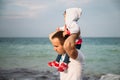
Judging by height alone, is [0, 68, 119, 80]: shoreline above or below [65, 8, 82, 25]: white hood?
below

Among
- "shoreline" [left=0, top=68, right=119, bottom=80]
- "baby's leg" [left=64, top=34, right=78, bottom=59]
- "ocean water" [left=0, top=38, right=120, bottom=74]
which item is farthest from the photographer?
"ocean water" [left=0, top=38, right=120, bottom=74]

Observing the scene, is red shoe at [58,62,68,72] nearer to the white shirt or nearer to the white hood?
the white shirt

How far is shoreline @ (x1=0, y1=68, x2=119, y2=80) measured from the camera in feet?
9.63

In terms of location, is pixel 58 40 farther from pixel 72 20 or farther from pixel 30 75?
pixel 30 75

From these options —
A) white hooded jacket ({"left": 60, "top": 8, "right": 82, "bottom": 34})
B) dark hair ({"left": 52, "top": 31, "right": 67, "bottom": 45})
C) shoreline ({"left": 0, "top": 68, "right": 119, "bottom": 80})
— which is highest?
white hooded jacket ({"left": 60, "top": 8, "right": 82, "bottom": 34})

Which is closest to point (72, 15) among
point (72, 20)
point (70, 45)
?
point (72, 20)

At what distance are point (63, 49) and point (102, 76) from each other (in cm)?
208

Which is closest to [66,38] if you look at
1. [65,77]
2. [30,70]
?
[65,77]

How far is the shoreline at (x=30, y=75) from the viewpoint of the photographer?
116 inches

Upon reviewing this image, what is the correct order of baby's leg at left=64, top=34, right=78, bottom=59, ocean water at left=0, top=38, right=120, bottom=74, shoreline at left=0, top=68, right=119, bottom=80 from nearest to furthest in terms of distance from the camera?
baby's leg at left=64, top=34, right=78, bottom=59
shoreline at left=0, top=68, right=119, bottom=80
ocean water at left=0, top=38, right=120, bottom=74

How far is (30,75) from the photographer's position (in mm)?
2992

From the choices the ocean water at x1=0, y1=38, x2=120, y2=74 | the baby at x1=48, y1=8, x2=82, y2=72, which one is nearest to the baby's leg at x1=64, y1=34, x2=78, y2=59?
the baby at x1=48, y1=8, x2=82, y2=72

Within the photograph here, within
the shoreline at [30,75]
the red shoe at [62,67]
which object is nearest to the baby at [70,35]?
the red shoe at [62,67]

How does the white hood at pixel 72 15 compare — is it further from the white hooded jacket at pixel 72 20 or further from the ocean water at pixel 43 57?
the ocean water at pixel 43 57
